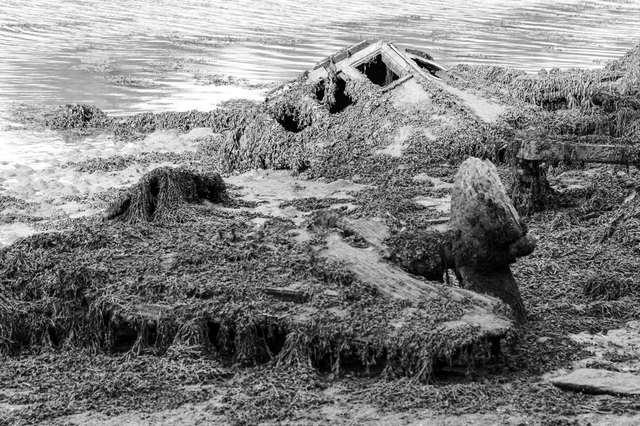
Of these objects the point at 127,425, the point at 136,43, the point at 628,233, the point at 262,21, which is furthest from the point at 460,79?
the point at 262,21

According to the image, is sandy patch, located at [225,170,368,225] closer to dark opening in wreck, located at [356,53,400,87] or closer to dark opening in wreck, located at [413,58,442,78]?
dark opening in wreck, located at [356,53,400,87]

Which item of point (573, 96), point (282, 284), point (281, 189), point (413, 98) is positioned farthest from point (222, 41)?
point (282, 284)

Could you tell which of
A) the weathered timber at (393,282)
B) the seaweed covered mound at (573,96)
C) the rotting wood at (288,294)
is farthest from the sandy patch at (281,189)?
the rotting wood at (288,294)

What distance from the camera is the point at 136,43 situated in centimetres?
2308

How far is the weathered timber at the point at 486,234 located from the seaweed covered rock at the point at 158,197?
307 cm

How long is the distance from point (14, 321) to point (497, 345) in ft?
10.7

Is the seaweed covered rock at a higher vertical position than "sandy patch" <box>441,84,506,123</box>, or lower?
lower

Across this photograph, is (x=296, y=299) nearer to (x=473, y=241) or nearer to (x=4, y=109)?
(x=473, y=241)

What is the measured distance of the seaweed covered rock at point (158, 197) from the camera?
29.0 feet

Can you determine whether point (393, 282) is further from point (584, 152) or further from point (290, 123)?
point (290, 123)

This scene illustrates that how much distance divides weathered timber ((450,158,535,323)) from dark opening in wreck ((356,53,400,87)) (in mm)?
6903

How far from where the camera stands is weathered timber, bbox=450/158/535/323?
21.3 ft

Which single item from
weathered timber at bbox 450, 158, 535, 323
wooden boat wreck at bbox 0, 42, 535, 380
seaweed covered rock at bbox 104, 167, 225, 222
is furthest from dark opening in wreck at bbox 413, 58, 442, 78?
weathered timber at bbox 450, 158, 535, 323

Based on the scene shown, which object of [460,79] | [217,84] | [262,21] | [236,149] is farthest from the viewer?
[262,21]
